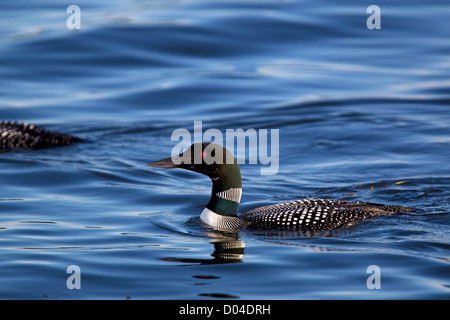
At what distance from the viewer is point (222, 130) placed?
37.1 ft

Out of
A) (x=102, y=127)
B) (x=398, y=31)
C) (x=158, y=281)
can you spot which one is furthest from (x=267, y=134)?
(x=398, y=31)

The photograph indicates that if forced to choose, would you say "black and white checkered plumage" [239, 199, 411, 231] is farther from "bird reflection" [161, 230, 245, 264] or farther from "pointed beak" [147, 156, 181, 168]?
"pointed beak" [147, 156, 181, 168]

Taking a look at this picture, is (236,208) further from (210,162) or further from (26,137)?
(26,137)

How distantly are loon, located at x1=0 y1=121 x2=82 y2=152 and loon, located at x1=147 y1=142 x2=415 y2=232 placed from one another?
3.51 meters

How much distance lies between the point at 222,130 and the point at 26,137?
2.59 metres

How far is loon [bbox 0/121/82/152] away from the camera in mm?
10141

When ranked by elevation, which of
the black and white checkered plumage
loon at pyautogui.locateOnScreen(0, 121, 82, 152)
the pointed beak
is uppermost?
loon at pyautogui.locateOnScreen(0, 121, 82, 152)

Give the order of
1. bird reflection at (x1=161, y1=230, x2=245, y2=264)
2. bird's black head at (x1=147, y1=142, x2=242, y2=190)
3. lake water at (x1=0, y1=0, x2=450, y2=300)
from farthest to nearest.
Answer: bird's black head at (x1=147, y1=142, x2=242, y2=190) → bird reflection at (x1=161, y1=230, x2=245, y2=264) → lake water at (x1=0, y1=0, x2=450, y2=300)

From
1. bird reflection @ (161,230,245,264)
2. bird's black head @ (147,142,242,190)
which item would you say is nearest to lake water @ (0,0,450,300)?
bird reflection @ (161,230,245,264)

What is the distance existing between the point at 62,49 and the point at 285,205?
9.08 m

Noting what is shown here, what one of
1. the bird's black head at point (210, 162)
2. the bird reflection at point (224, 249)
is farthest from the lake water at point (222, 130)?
the bird's black head at point (210, 162)

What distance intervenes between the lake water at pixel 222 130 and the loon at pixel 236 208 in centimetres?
11

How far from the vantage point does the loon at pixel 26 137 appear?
10.1 meters

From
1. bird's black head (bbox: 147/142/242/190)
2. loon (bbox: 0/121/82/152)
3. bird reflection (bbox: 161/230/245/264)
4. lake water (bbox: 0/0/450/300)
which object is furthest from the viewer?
loon (bbox: 0/121/82/152)
